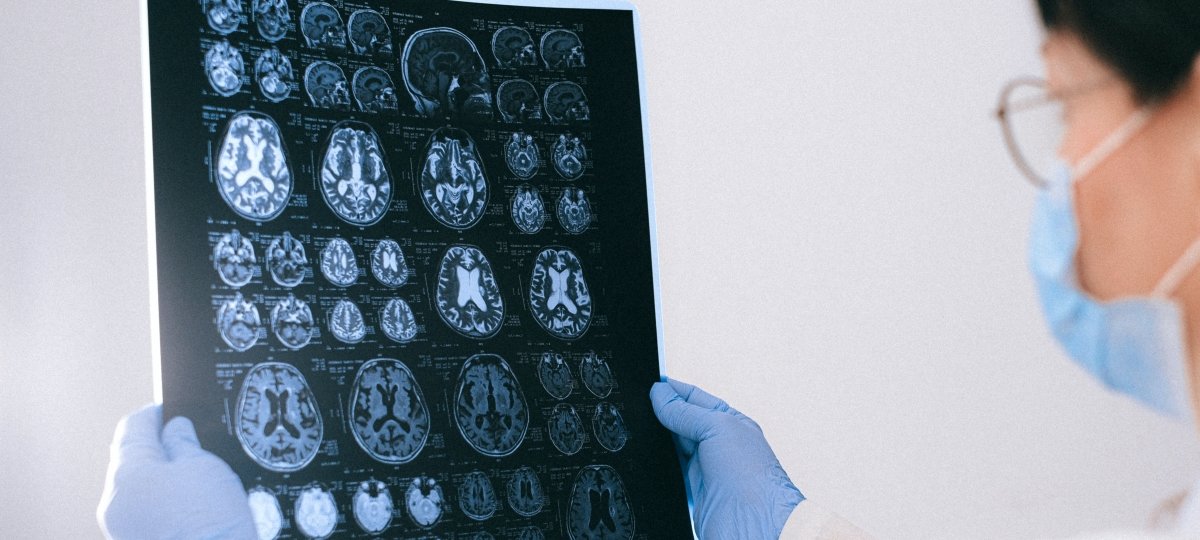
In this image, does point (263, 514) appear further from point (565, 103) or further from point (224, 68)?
point (565, 103)

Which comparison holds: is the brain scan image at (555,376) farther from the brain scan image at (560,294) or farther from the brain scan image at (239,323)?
the brain scan image at (239,323)

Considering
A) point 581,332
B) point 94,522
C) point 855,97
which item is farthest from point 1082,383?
point 94,522

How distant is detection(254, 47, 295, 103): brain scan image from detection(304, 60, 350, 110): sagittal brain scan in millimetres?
23

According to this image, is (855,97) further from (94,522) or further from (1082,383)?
(94,522)

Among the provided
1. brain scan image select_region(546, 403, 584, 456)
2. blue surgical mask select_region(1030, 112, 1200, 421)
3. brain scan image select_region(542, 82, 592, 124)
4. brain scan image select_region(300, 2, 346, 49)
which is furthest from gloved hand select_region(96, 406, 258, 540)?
blue surgical mask select_region(1030, 112, 1200, 421)

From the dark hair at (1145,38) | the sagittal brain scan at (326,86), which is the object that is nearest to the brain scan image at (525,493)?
the sagittal brain scan at (326,86)

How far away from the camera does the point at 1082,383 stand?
1.53m

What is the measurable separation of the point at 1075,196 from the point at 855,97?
76cm

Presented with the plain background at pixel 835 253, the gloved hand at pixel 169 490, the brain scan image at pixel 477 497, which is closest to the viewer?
the gloved hand at pixel 169 490

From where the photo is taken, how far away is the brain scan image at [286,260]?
3.41 ft

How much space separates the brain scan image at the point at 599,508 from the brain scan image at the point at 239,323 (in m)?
0.47

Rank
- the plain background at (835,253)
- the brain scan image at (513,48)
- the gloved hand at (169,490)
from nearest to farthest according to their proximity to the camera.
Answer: the gloved hand at (169,490) < the brain scan image at (513,48) < the plain background at (835,253)

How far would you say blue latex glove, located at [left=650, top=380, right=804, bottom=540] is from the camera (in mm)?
1226

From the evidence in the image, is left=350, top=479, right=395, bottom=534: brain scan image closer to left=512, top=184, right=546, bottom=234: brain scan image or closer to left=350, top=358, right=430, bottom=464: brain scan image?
left=350, top=358, right=430, bottom=464: brain scan image
